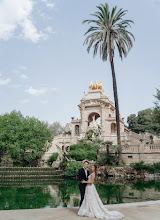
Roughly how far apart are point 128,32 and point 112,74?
17.6 ft

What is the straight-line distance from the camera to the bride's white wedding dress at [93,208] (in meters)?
7.13

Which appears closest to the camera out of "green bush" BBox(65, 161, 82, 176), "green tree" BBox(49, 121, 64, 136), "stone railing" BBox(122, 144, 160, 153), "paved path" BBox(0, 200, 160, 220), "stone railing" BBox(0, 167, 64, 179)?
"paved path" BBox(0, 200, 160, 220)

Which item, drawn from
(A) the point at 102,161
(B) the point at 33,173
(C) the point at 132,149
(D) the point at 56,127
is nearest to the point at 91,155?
(A) the point at 102,161

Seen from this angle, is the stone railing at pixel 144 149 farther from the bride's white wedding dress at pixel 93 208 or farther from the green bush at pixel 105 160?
the bride's white wedding dress at pixel 93 208

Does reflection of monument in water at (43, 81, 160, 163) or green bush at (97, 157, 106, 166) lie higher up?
reflection of monument in water at (43, 81, 160, 163)

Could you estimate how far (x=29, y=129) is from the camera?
34188 millimetres

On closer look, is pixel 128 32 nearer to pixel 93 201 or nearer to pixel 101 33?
pixel 101 33

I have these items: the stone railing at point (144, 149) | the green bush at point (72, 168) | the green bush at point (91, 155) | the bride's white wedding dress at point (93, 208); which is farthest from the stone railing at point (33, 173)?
the bride's white wedding dress at point (93, 208)

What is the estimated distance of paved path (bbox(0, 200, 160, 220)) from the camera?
704cm

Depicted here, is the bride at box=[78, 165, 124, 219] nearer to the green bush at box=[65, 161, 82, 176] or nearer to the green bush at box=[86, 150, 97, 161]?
the green bush at box=[65, 161, 82, 176]

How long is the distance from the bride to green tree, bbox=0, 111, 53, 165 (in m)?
25.8

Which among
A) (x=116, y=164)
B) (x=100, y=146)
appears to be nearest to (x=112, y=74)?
(x=100, y=146)

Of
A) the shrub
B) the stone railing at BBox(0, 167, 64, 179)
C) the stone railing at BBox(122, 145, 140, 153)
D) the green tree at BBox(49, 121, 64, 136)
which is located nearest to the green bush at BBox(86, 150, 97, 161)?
the shrub

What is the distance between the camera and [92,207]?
7.36 metres
